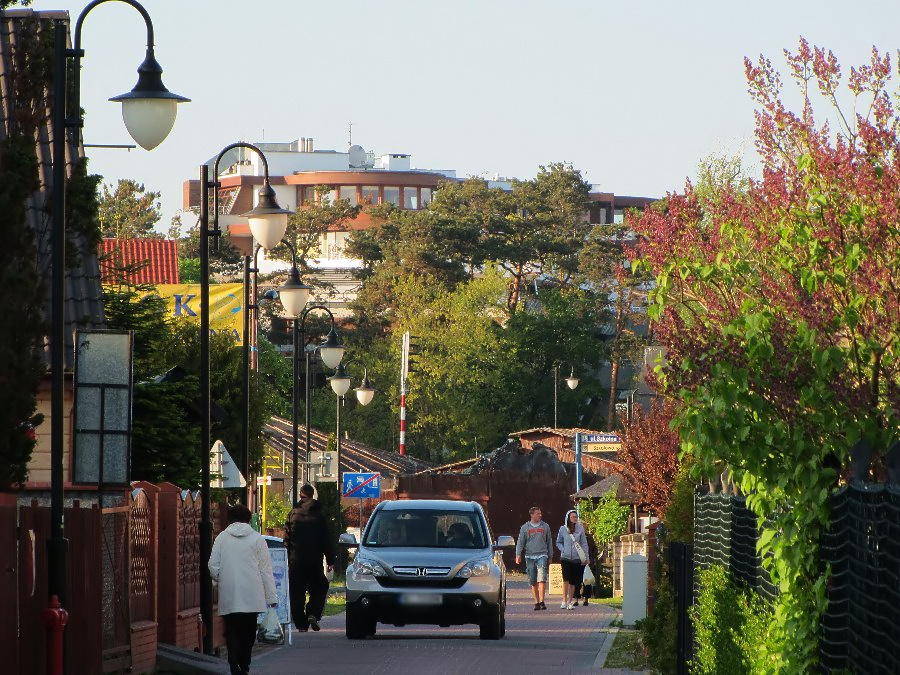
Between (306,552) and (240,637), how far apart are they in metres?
7.49

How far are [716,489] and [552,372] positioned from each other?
282 feet

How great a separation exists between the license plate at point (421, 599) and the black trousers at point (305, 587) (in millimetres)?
1788

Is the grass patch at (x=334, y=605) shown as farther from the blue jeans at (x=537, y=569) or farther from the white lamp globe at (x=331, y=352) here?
the white lamp globe at (x=331, y=352)

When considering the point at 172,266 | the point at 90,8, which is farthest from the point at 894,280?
the point at 172,266

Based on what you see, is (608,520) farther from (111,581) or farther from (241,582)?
(111,581)

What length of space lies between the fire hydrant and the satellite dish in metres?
142

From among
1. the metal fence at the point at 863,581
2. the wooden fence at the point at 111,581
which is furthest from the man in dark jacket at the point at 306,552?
the metal fence at the point at 863,581

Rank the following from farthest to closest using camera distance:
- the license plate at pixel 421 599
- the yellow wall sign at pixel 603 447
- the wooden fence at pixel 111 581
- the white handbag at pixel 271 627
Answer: the yellow wall sign at pixel 603 447 → the license plate at pixel 421 599 → the white handbag at pixel 271 627 → the wooden fence at pixel 111 581

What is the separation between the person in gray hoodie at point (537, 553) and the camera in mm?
31266

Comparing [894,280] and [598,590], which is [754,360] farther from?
[598,590]

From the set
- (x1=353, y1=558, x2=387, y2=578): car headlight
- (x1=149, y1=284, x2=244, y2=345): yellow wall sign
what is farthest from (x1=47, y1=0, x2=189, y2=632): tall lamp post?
(x1=149, y1=284, x2=244, y2=345): yellow wall sign

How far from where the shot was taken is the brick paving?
17.4 metres

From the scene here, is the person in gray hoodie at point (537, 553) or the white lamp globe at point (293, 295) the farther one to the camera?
the person in gray hoodie at point (537, 553)

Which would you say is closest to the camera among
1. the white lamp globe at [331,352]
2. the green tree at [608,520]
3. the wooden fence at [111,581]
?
the wooden fence at [111,581]
